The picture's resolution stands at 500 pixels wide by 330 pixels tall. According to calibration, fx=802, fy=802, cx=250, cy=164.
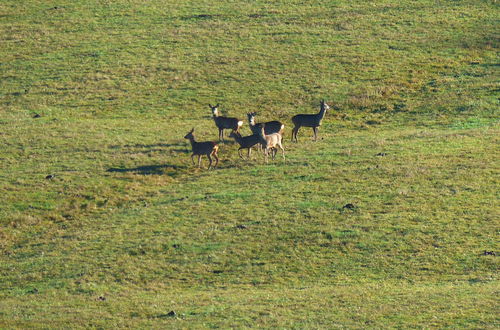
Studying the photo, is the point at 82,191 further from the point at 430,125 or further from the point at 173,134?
the point at 430,125

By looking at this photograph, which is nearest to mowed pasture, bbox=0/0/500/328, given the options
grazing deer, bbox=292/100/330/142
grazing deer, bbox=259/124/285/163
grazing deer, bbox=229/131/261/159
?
grazing deer, bbox=259/124/285/163

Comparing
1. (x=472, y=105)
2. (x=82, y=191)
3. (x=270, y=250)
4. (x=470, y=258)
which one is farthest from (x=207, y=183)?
(x=472, y=105)

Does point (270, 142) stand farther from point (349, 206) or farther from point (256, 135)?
point (349, 206)

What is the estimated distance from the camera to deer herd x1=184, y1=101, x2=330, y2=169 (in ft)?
111

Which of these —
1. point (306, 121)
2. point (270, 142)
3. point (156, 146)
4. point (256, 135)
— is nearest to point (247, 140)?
point (256, 135)

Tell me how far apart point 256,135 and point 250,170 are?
1.56 metres

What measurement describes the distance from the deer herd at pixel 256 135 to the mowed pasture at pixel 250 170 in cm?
87

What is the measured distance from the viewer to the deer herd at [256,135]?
33.8 m

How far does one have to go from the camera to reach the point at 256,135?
33906 millimetres

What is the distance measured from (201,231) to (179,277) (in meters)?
3.09

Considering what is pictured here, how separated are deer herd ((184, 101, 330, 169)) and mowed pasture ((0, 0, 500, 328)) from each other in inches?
34.4

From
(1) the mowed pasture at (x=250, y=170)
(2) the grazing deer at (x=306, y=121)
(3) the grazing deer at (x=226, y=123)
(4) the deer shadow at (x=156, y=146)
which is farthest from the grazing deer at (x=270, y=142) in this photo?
(4) the deer shadow at (x=156, y=146)

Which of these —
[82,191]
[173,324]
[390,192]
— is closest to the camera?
[173,324]

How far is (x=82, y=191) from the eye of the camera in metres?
32.0
